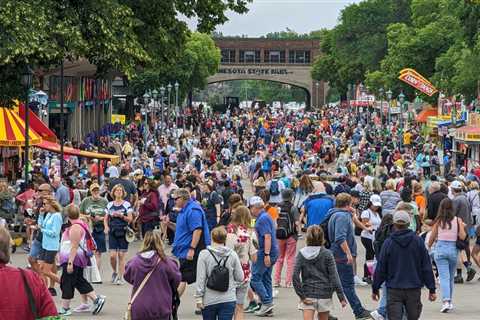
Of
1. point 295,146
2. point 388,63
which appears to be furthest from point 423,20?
point 295,146

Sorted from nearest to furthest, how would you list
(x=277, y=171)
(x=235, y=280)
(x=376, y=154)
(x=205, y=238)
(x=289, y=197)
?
(x=235, y=280) → (x=205, y=238) → (x=289, y=197) → (x=277, y=171) → (x=376, y=154)

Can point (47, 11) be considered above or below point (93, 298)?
above

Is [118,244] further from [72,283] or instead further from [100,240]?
[72,283]

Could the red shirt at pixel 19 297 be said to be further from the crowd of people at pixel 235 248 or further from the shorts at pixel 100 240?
the shorts at pixel 100 240

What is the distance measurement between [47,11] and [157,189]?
3.97m

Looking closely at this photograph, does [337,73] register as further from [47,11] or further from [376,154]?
[47,11]

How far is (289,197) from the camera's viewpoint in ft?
63.7

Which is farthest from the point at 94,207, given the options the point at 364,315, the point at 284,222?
the point at 364,315

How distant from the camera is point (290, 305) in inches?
706

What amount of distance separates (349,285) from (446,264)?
5.97ft

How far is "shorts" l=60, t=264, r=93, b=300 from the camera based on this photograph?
54.5 ft

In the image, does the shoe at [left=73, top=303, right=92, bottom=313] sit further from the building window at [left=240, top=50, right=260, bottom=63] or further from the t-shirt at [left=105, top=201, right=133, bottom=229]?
the building window at [left=240, top=50, right=260, bottom=63]

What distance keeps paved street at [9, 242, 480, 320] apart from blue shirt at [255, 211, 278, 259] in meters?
0.82

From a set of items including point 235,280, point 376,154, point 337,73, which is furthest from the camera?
point 337,73
